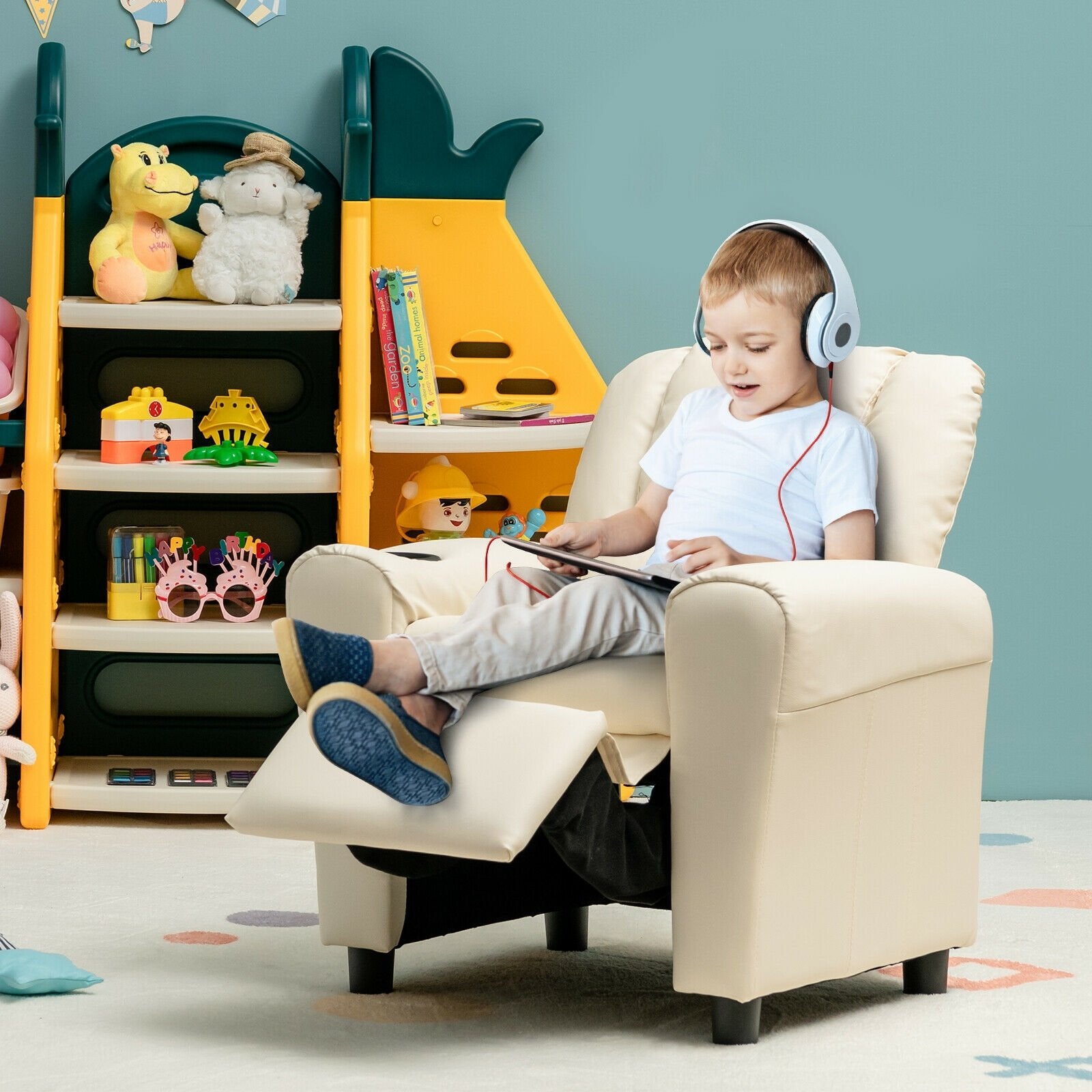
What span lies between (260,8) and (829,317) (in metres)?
1.60

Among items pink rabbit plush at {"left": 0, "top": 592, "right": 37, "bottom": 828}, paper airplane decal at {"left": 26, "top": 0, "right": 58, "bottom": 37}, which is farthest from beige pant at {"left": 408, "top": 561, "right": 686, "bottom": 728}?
paper airplane decal at {"left": 26, "top": 0, "right": 58, "bottom": 37}

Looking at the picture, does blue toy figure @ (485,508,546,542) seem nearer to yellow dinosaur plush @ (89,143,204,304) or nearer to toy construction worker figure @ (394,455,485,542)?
toy construction worker figure @ (394,455,485,542)

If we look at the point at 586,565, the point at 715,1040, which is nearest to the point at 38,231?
the point at 586,565

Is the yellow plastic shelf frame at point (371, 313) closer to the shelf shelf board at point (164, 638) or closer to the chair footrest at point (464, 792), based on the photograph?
the shelf shelf board at point (164, 638)

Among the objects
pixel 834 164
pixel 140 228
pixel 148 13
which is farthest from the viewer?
pixel 834 164

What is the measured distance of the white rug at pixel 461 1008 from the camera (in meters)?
1.58

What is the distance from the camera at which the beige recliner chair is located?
5.29ft

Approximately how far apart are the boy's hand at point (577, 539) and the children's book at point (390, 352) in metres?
0.89

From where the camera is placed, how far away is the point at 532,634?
173 centimetres

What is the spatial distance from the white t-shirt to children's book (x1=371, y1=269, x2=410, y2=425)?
3.15 feet

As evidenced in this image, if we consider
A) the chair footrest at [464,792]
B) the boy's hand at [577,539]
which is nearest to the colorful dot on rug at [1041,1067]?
the chair footrest at [464,792]

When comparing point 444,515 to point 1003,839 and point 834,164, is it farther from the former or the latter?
point 1003,839

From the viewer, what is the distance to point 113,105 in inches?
119

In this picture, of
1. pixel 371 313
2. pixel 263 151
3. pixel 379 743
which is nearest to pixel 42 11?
pixel 263 151
